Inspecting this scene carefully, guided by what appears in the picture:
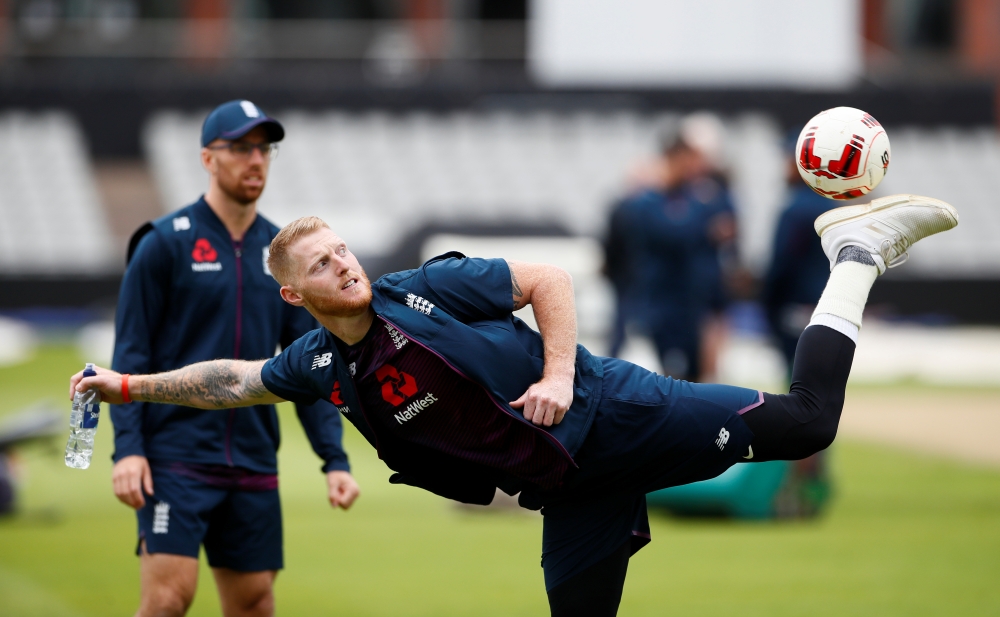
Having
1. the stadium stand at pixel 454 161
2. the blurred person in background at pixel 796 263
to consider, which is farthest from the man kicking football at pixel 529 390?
the stadium stand at pixel 454 161

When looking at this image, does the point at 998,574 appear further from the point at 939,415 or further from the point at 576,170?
the point at 576,170

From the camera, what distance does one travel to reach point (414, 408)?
13.9 feet

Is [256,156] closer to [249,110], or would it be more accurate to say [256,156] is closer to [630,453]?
[249,110]

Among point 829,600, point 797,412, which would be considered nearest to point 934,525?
point 829,600

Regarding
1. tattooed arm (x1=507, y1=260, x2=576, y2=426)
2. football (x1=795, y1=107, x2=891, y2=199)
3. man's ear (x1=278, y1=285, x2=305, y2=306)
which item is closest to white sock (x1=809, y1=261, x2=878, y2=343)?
football (x1=795, y1=107, x2=891, y2=199)

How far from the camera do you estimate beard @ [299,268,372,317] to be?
4168 mm

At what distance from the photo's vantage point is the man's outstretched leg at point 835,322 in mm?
4453

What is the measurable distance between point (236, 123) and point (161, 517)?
65.1 inches

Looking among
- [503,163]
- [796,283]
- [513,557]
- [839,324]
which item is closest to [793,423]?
[839,324]

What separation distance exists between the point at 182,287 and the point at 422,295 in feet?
4.38

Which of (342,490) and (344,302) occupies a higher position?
(344,302)

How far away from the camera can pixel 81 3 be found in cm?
3098

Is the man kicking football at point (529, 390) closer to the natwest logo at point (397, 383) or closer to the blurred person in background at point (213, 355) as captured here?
the natwest logo at point (397, 383)

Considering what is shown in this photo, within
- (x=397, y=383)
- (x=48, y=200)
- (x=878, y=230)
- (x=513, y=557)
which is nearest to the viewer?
(x=397, y=383)
